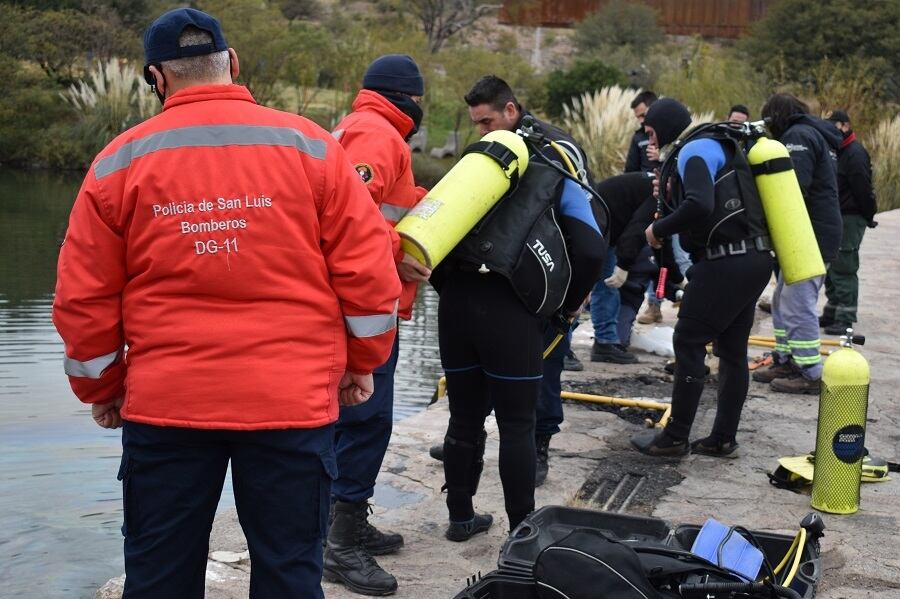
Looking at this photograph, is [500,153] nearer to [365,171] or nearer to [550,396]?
[365,171]

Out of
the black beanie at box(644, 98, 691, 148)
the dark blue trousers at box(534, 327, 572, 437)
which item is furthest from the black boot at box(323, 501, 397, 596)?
the black beanie at box(644, 98, 691, 148)

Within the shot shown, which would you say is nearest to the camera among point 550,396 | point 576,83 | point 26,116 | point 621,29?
Result: point 550,396

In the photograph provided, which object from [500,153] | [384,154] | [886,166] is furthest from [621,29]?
[384,154]

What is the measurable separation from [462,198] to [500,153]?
0.79 feet

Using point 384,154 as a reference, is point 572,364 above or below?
below

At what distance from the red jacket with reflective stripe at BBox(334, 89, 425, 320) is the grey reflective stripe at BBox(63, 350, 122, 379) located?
117 centimetres

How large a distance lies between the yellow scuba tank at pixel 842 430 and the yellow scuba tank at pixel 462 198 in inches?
70.7

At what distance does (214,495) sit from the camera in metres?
3.04

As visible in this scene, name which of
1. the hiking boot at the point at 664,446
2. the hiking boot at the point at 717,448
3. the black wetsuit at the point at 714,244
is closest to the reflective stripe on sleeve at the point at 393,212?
→ the black wetsuit at the point at 714,244

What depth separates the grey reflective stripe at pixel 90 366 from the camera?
2980 millimetres

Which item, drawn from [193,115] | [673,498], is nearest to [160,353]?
[193,115]

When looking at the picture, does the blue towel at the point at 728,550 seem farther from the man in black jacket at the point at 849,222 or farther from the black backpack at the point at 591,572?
the man in black jacket at the point at 849,222

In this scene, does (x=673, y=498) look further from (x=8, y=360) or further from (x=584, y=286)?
(x=8, y=360)

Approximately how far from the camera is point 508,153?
416 centimetres
